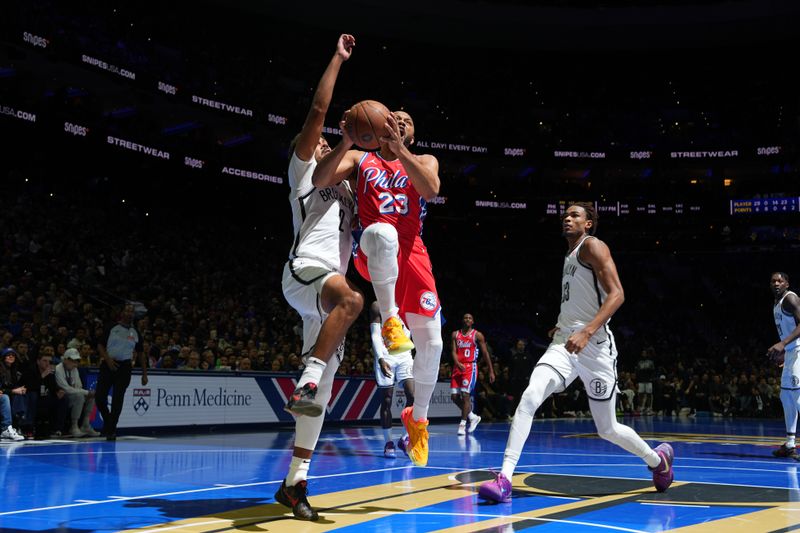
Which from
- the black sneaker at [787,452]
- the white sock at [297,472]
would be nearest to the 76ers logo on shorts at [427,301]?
the white sock at [297,472]

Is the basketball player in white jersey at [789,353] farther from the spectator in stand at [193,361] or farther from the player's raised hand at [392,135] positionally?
the spectator in stand at [193,361]

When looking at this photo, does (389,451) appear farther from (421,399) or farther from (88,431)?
(88,431)

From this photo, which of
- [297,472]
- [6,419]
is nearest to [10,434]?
[6,419]

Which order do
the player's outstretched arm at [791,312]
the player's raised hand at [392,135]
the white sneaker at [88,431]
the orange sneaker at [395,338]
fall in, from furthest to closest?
the white sneaker at [88,431] → the player's outstretched arm at [791,312] → the player's raised hand at [392,135] → the orange sneaker at [395,338]

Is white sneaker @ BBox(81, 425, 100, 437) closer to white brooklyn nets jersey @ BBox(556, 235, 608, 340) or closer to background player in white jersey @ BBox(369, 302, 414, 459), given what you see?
background player in white jersey @ BBox(369, 302, 414, 459)

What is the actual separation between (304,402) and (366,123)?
1.90m

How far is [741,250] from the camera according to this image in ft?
119

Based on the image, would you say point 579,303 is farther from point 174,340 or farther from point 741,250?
point 741,250

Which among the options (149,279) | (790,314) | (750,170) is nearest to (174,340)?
(149,279)

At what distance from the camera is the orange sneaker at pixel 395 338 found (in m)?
5.31

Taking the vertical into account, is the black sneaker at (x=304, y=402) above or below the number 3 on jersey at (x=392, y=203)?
below

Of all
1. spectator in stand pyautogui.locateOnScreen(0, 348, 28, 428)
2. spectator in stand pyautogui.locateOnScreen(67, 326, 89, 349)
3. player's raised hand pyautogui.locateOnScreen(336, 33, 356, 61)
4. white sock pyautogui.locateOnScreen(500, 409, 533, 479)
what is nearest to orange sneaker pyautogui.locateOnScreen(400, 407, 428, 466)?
white sock pyautogui.locateOnScreen(500, 409, 533, 479)

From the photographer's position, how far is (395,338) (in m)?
5.36

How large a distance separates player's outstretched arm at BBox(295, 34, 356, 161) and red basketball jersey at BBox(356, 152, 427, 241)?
1.48 ft
